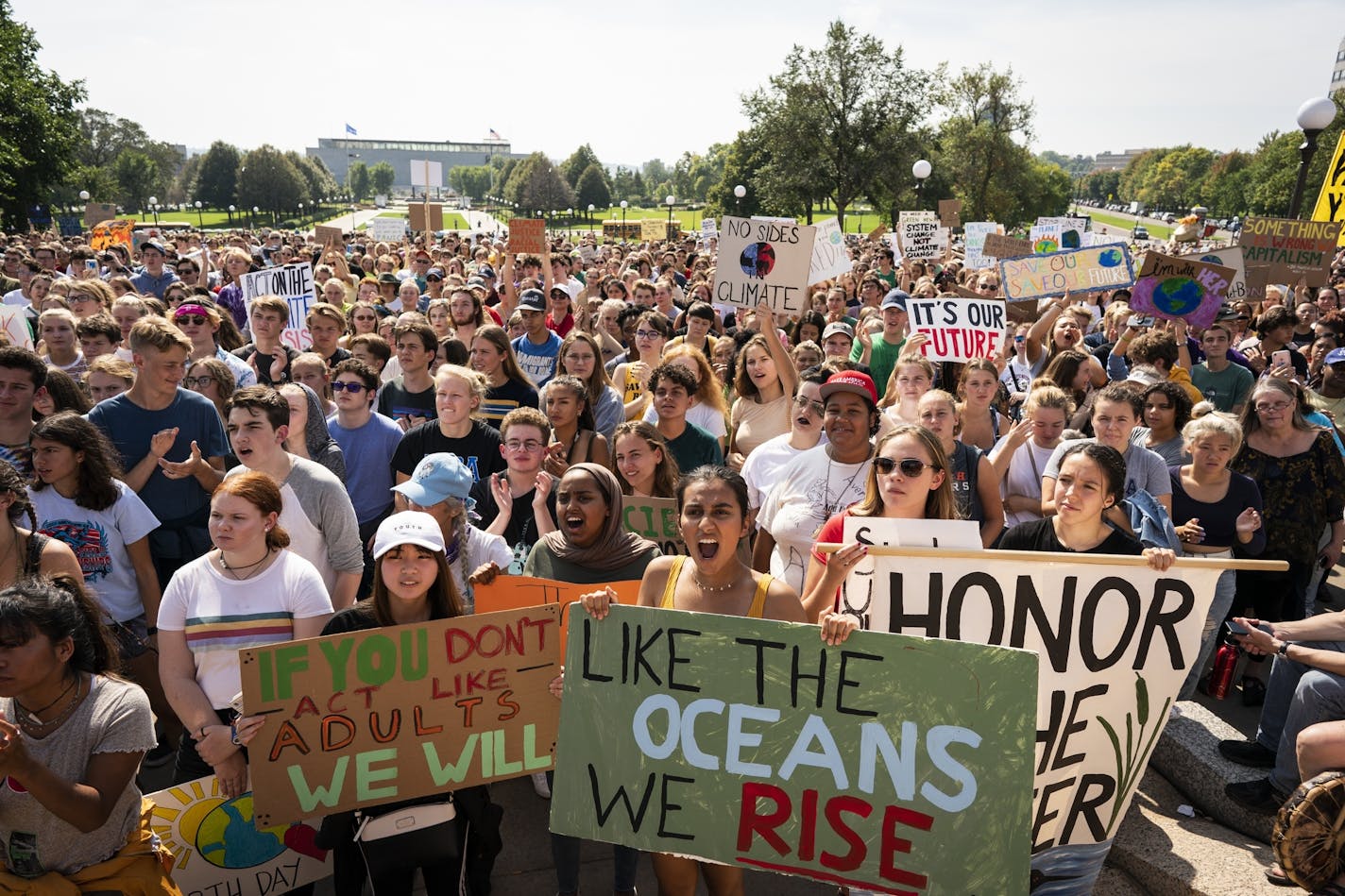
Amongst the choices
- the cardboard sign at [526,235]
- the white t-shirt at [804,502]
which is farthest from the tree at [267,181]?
the white t-shirt at [804,502]

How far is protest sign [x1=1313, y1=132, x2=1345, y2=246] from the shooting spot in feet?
47.5

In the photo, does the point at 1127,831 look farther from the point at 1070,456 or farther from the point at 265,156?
the point at 265,156

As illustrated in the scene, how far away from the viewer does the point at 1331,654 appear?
3.81m

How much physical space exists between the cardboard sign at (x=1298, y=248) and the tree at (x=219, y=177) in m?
112

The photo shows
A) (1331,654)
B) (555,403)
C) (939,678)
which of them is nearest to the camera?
(939,678)

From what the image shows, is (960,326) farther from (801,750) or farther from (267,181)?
(267,181)

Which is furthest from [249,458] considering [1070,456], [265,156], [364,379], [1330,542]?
[265,156]

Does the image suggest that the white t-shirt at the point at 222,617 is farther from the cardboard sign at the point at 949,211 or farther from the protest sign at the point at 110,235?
the protest sign at the point at 110,235

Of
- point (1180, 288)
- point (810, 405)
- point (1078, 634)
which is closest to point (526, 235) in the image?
point (1180, 288)

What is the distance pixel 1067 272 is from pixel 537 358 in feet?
20.6

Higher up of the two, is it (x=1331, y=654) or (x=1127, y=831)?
(x=1331, y=654)

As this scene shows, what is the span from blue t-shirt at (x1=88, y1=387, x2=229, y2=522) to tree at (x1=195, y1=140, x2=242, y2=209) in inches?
4517

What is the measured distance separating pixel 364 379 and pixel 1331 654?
515 cm

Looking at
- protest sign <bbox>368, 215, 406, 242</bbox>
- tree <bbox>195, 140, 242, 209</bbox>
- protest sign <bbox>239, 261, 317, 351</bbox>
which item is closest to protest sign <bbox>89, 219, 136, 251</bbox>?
protest sign <bbox>368, 215, 406, 242</bbox>
